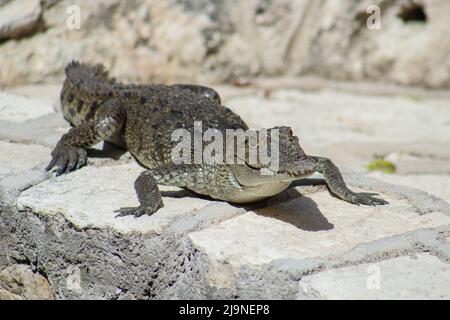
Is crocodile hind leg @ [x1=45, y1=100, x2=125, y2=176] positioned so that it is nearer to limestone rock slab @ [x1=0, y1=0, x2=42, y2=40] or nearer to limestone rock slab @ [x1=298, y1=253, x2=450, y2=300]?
limestone rock slab @ [x1=0, y1=0, x2=42, y2=40]

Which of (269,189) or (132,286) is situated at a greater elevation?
(269,189)

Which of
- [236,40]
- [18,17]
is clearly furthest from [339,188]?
[18,17]

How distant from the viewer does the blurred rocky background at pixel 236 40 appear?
712cm

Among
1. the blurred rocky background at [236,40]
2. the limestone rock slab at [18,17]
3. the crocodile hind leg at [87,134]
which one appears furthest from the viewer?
the blurred rocky background at [236,40]

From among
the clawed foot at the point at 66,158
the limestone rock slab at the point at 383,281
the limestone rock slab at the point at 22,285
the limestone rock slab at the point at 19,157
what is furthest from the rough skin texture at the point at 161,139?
the limestone rock slab at the point at 22,285

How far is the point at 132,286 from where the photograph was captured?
4035 millimetres

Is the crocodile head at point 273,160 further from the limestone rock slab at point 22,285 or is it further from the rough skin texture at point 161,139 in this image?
the limestone rock slab at point 22,285
